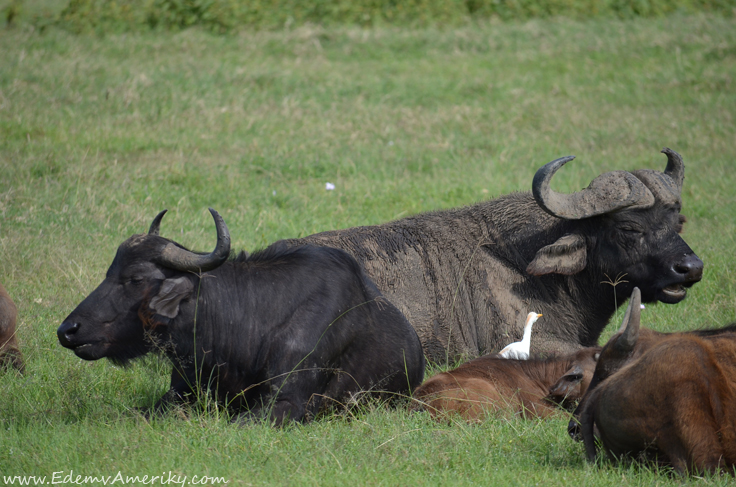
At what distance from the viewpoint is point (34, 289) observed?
796 cm

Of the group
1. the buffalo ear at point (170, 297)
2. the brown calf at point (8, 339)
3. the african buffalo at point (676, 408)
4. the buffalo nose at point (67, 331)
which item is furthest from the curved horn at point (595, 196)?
the brown calf at point (8, 339)

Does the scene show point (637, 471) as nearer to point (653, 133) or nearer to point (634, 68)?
point (653, 133)

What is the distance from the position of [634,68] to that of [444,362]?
12596 mm

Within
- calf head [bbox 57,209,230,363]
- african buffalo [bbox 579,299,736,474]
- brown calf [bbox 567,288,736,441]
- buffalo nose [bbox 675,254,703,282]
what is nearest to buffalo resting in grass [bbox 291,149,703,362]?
buffalo nose [bbox 675,254,703,282]

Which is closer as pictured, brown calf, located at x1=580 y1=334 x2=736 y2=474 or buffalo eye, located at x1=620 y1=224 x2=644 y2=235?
brown calf, located at x1=580 y1=334 x2=736 y2=474

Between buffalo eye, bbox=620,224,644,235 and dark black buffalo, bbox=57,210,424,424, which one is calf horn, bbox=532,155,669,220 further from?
dark black buffalo, bbox=57,210,424,424

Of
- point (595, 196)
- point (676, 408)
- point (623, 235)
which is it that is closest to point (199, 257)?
point (676, 408)

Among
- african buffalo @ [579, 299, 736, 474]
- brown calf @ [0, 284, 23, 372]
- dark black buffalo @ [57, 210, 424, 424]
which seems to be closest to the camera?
african buffalo @ [579, 299, 736, 474]

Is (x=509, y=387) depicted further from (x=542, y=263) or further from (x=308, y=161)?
(x=308, y=161)

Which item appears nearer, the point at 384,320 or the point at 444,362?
the point at 384,320

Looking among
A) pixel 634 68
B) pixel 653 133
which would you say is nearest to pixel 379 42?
pixel 634 68

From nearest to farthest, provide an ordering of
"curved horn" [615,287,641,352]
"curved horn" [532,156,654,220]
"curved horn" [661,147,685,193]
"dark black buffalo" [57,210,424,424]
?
1. "curved horn" [615,287,641,352]
2. "dark black buffalo" [57,210,424,424]
3. "curved horn" [532,156,654,220]
4. "curved horn" [661,147,685,193]

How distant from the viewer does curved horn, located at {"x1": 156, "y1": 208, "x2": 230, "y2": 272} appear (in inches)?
206

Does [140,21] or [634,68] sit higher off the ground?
[140,21]
